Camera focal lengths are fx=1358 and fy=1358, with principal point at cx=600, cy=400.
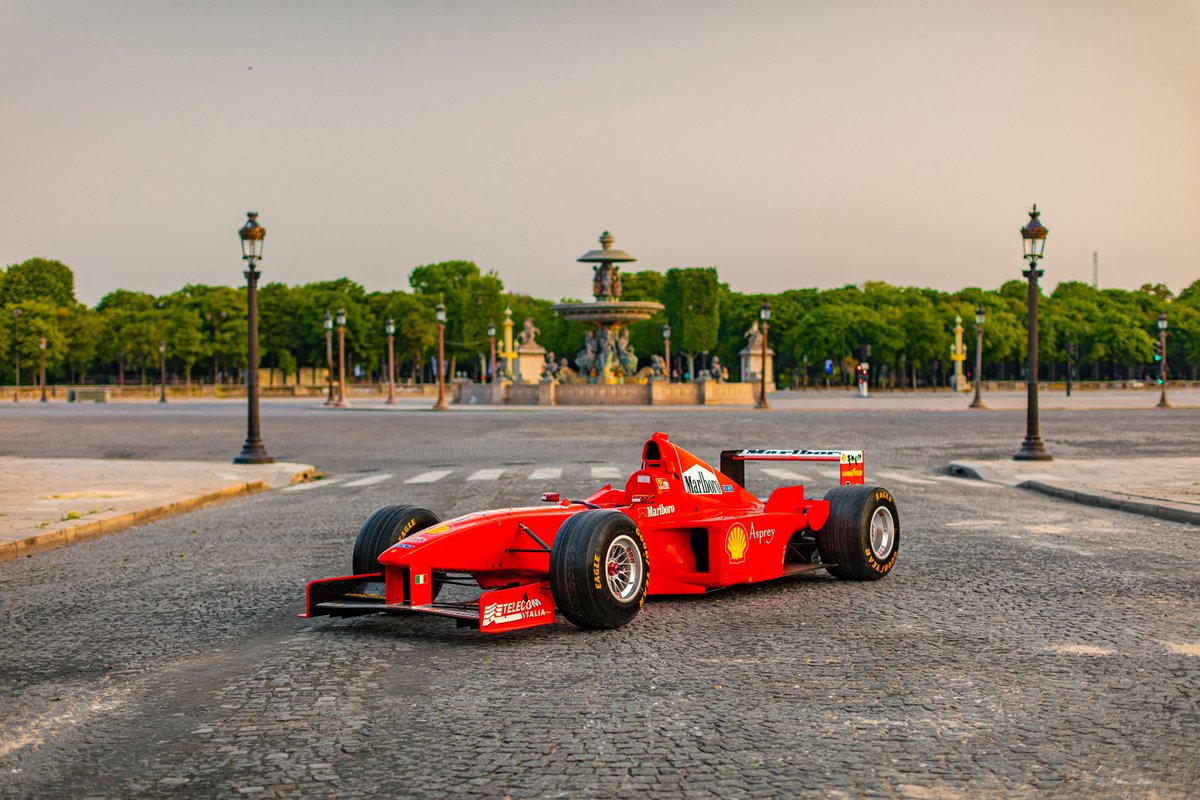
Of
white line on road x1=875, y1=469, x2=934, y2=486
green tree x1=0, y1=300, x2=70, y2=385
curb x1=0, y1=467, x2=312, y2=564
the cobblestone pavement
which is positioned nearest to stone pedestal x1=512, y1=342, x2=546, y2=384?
green tree x1=0, y1=300, x2=70, y2=385

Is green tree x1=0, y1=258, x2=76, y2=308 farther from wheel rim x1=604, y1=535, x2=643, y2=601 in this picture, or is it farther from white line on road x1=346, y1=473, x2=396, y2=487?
wheel rim x1=604, y1=535, x2=643, y2=601

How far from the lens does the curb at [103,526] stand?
41.4 ft

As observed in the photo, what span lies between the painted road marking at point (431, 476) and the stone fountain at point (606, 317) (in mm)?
53166

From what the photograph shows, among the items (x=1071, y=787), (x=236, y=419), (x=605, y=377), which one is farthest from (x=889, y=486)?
(x=605, y=377)

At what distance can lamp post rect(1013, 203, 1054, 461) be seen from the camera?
970 inches

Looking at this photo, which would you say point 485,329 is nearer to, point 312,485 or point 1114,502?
point 312,485

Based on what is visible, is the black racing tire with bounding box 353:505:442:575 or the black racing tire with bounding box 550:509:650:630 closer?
the black racing tire with bounding box 550:509:650:630

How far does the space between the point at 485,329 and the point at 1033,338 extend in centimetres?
11226

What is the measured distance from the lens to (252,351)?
26.1 meters

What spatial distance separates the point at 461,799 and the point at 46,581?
6975mm

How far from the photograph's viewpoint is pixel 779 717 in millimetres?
5867

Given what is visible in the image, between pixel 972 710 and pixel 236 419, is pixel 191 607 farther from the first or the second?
pixel 236 419

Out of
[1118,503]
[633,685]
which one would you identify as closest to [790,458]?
[633,685]

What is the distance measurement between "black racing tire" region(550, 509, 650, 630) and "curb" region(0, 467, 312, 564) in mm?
6770
